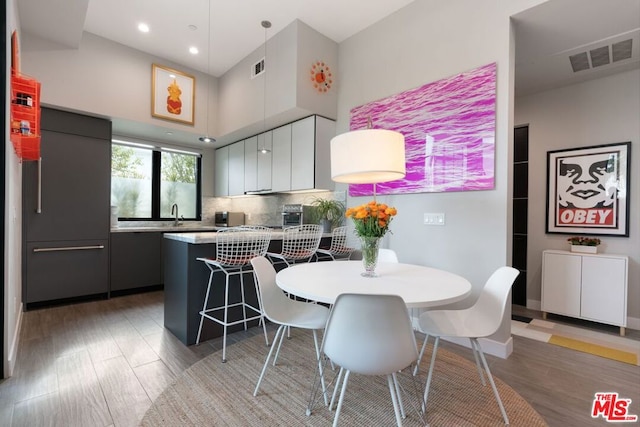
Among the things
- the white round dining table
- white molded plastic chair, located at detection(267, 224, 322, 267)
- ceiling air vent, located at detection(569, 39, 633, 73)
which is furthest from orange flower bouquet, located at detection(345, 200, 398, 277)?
ceiling air vent, located at detection(569, 39, 633, 73)

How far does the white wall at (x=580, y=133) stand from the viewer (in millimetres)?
3061

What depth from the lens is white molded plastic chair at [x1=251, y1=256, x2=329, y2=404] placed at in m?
1.71

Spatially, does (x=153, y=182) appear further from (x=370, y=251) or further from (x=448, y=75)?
(x=448, y=75)

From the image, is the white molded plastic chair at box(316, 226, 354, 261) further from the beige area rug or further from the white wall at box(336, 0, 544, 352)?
the beige area rug

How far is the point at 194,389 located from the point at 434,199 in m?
2.50

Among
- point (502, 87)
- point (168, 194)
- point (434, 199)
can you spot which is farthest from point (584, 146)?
point (168, 194)

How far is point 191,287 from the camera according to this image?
8.25ft

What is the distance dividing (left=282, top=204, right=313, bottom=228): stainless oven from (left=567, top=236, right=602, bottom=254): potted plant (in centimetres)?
302

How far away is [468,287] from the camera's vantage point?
1.53m

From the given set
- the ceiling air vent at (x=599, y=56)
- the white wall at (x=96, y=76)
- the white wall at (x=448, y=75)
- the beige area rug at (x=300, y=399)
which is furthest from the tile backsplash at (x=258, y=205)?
A: the ceiling air vent at (x=599, y=56)

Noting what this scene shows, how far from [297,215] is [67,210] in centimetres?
276

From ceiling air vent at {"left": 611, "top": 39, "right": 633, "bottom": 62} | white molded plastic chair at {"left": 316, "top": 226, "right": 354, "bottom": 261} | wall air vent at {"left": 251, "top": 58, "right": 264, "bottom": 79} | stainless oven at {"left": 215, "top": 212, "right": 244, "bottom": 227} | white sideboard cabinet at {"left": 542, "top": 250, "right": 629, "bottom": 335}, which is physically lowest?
white sideboard cabinet at {"left": 542, "top": 250, "right": 629, "bottom": 335}

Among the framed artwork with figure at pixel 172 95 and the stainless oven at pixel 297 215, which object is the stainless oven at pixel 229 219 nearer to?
the stainless oven at pixel 297 215

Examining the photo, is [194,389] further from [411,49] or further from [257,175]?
[411,49]
